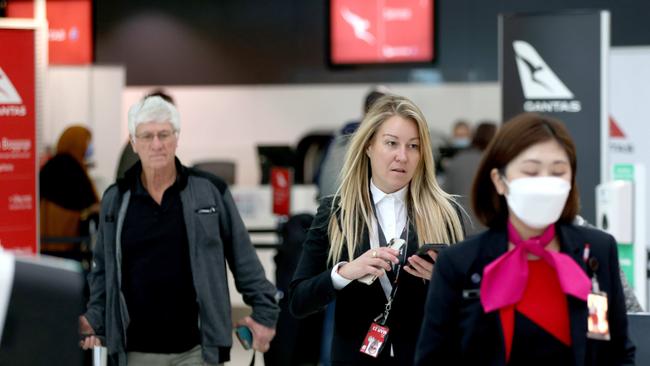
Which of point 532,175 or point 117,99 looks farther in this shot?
point 117,99

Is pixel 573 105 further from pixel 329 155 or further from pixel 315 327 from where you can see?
pixel 315 327

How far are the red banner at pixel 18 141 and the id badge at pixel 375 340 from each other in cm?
243

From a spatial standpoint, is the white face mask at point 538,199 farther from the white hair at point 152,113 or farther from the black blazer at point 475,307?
the white hair at point 152,113

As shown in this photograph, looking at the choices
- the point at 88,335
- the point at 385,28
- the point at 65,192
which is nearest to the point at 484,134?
the point at 65,192

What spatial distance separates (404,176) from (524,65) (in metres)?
3.02

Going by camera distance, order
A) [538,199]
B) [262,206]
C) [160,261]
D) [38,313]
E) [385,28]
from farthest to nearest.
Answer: [385,28], [262,206], [160,261], [538,199], [38,313]

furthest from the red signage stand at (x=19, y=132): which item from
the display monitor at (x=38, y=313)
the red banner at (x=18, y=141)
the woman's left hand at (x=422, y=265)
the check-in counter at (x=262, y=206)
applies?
the check-in counter at (x=262, y=206)

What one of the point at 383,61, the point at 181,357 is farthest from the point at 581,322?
the point at 383,61

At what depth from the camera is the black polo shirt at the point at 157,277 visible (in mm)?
3781

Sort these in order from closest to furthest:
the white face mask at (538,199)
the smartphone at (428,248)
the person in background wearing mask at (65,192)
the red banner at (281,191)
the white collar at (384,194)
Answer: the white face mask at (538,199), the smartphone at (428,248), the white collar at (384,194), the person in background wearing mask at (65,192), the red banner at (281,191)

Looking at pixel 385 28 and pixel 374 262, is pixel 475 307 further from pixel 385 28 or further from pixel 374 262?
pixel 385 28

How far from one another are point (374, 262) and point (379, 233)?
0.29 meters

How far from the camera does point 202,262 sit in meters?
3.84

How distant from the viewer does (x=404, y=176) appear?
11.1 feet
